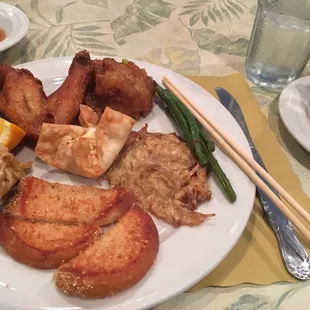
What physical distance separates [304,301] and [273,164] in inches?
23.5

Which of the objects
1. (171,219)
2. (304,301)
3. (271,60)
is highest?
(271,60)

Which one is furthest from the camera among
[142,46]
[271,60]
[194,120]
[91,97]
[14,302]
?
[142,46]

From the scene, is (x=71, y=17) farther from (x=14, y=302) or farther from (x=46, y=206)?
(x=14, y=302)

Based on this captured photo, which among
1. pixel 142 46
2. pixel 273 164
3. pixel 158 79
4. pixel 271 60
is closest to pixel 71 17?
pixel 142 46

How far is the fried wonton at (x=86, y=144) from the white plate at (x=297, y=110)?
698mm

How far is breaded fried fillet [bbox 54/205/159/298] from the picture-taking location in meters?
1.19

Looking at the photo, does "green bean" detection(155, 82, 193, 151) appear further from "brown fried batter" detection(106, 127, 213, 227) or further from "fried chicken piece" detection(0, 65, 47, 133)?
"fried chicken piece" detection(0, 65, 47, 133)

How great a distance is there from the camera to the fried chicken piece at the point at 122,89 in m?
1.82

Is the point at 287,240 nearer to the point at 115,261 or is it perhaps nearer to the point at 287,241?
the point at 287,241

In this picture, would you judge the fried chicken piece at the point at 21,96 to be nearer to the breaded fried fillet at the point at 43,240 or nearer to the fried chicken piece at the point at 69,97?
the fried chicken piece at the point at 69,97

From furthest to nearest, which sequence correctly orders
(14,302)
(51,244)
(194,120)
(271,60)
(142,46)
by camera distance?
(142,46) < (271,60) < (194,120) < (51,244) < (14,302)

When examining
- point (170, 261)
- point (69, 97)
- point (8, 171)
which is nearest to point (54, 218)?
point (8, 171)

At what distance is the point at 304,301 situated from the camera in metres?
1.39

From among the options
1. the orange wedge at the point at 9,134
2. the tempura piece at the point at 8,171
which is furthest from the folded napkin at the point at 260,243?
the orange wedge at the point at 9,134
